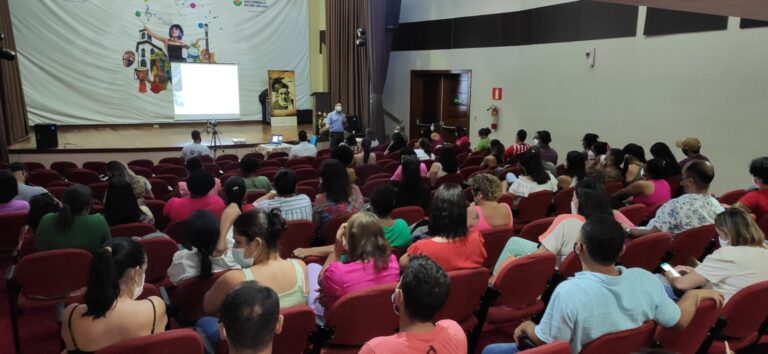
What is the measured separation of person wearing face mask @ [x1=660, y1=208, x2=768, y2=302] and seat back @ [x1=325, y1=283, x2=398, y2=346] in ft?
5.03

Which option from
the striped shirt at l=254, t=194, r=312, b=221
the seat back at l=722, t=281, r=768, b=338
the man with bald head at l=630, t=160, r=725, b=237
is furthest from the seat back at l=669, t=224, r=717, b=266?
the striped shirt at l=254, t=194, r=312, b=221

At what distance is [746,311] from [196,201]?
3.71 meters

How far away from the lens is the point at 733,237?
268cm

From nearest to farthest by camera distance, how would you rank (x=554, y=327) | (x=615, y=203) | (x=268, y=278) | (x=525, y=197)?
(x=554, y=327) → (x=268, y=278) → (x=615, y=203) → (x=525, y=197)

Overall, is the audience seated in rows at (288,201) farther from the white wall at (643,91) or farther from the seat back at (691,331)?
the white wall at (643,91)

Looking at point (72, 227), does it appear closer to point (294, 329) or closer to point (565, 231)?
point (294, 329)

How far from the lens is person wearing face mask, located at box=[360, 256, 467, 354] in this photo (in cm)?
173

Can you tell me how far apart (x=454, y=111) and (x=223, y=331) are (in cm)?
1155

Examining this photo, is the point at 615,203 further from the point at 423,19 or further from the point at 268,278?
the point at 423,19

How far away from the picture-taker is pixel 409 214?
4.25 m

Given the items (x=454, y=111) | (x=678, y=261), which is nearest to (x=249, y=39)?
(x=454, y=111)

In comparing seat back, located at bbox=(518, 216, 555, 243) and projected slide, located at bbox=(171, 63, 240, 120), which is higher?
projected slide, located at bbox=(171, 63, 240, 120)

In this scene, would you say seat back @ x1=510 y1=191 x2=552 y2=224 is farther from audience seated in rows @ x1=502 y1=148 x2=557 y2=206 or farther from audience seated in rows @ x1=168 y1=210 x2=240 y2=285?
audience seated in rows @ x1=168 y1=210 x2=240 y2=285

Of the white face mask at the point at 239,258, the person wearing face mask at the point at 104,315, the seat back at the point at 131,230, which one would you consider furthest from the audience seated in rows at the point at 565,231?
the seat back at the point at 131,230
